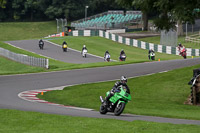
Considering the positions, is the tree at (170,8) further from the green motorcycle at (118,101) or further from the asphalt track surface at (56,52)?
the asphalt track surface at (56,52)

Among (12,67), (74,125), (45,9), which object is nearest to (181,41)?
(12,67)

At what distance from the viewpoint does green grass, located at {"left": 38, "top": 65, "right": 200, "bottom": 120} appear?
17859 millimetres

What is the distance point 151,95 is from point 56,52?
32408 millimetres

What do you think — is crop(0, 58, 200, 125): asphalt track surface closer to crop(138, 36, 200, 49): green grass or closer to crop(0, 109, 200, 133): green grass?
crop(0, 109, 200, 133): green grass

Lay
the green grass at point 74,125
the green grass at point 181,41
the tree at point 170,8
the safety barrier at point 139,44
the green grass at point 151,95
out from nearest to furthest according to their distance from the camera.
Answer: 1. the green grass at point 74,125
2. the green grass at point 151,95
3. the tree at point 170,8
4. the safety barrier at point 139,44
5. the green grass at point 181,41

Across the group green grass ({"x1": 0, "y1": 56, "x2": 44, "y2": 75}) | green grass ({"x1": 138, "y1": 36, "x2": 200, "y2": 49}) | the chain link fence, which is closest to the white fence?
green grass ({"x1": 0, "y1": 56, "x2": 44, "y2": 75})

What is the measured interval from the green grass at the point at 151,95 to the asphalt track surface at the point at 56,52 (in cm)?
1935

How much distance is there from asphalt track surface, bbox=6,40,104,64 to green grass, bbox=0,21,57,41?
29964 millimetres

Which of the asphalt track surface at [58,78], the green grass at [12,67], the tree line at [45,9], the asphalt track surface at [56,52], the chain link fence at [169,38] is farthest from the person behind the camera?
the tree line at [45,9]

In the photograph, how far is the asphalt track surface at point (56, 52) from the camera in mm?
46959

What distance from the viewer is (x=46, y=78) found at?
30.1 meters

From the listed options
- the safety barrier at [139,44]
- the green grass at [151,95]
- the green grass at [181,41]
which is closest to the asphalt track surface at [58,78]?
the green grass at [151,95]

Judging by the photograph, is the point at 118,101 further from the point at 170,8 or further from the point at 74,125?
the point at 170,8

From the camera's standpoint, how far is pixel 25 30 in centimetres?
9800
